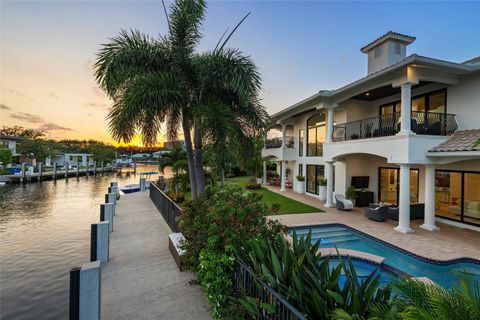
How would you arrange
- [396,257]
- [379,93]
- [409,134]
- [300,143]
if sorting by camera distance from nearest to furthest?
[396,257]
[409,134]
[379,93]
[300,143]

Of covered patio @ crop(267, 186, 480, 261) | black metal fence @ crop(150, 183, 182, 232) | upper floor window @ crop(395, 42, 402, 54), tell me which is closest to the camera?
covered patio @ crop(267, 186, 480, 261)

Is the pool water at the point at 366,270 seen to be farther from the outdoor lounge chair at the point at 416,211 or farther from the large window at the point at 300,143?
the large window at the point at 300,143

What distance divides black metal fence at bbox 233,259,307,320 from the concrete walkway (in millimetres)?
1137

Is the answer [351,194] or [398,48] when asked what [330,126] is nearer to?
[351,194]

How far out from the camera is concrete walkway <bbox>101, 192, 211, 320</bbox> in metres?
4.50

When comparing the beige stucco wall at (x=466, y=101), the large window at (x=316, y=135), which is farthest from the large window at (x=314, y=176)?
the beige stucco wall at (x=466, y=101)

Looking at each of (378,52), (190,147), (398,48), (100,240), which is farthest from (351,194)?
(100,240)

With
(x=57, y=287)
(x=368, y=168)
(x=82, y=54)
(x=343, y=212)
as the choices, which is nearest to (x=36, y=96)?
(x=82, y=54)

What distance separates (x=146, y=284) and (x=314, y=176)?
16055 millimetres

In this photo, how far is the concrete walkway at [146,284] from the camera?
4.50 meters

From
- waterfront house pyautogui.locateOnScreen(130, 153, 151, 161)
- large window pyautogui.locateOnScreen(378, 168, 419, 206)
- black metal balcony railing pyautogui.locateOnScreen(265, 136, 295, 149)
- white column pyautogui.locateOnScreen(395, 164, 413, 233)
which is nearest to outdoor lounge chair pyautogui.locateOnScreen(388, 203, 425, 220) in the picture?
white column pyautogui.locateOnScreen(395, 164, 413, 233)

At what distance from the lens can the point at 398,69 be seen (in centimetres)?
1000

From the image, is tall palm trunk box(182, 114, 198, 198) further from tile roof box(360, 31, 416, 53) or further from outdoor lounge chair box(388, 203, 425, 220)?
tile roof box(360, 31, 416, 53)

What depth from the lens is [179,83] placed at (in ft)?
26.8
